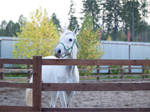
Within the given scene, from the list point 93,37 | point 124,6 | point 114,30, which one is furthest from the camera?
point 114,30

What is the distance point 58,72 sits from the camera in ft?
12.6

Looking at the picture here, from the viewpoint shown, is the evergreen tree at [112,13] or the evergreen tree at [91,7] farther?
the evergreen tree at [112,13]

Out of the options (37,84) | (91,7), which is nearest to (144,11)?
(91,7)

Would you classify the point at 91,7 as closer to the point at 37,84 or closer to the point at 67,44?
the point at 67,44

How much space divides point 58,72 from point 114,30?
42.8 meters

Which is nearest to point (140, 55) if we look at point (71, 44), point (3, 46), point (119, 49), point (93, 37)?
point (119, 49)

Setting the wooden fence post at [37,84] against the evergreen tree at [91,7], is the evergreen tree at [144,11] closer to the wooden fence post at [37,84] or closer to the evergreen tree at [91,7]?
the evergreen tree at [91,7]

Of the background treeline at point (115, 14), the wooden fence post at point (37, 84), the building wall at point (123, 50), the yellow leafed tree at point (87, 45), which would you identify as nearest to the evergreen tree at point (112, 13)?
the background treeline at point (115, 14)

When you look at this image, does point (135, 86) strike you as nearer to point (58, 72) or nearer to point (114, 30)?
point (58, 72)

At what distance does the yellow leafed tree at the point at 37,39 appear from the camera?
1298 centimetres

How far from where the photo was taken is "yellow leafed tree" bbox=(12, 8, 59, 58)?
1298cm

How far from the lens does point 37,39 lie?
13.0 m

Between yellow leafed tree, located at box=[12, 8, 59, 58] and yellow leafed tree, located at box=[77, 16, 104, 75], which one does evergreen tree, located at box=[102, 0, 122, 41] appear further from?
yellow leafed tree, located at box=[12, 8, 59, 58]

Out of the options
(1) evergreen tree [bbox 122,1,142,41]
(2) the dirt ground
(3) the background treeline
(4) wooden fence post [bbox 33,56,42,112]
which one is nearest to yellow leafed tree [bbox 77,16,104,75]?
(2) the dirt ground
